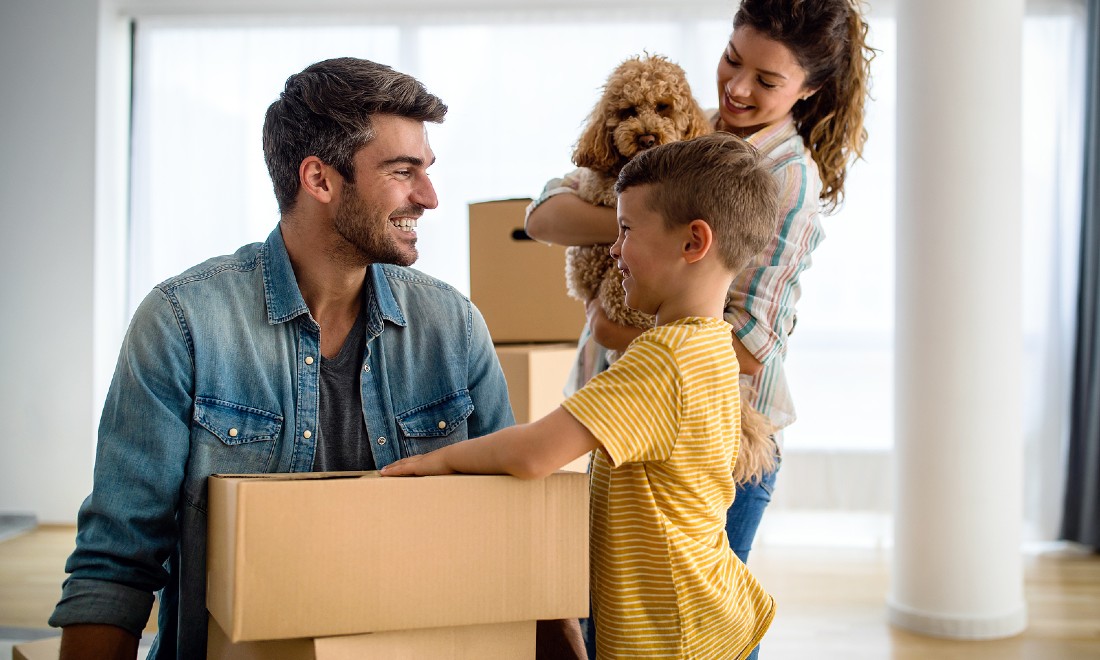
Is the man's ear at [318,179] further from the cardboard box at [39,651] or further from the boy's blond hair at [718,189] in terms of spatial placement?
the cardboard box at [39,651]

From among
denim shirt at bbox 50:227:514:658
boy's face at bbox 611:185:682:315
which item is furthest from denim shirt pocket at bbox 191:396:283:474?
boy's face at bbox 611:185:682:315

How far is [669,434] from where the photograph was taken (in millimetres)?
1094

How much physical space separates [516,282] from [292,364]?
49.6 inches

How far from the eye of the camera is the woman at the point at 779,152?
143 cm

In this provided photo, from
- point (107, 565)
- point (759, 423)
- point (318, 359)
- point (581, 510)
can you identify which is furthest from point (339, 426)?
point (759, 423)

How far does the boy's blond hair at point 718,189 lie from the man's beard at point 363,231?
0.35 meters

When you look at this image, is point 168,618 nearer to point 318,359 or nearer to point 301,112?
point 318,359

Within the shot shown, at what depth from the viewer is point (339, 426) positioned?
1.33 meters

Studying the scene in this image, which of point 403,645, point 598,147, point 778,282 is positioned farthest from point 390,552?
point 598,147

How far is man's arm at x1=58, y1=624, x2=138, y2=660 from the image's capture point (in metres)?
1.11

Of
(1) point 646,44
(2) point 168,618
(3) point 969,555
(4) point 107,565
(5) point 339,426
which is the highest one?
(1) point 646,44

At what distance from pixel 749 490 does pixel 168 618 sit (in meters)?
0.86

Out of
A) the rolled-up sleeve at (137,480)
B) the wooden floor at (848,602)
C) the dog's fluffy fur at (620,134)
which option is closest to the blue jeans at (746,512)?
the dog's fluffy fur at (620,134)

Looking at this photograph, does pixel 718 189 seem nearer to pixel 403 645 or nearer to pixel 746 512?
pixel 746 512
